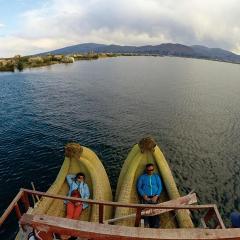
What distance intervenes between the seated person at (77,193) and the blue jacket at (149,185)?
10.2 feet

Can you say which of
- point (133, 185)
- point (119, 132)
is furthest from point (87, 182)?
point (119, 132)

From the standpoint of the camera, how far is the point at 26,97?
5453cm

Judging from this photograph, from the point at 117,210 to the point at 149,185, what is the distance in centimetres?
257

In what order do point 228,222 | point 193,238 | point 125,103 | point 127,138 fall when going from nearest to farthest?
point 193,238
point 228,222
point 127,138
point 125,103

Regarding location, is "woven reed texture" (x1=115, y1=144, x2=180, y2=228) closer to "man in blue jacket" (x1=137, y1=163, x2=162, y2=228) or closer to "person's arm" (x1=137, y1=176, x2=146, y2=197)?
"person's arm" (x1=137, y1=176, x2=146, y2=197)

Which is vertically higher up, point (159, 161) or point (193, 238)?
point (193, 238)

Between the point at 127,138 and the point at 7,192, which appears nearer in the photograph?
the point at 7,192

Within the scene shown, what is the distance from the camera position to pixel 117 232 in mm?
7227

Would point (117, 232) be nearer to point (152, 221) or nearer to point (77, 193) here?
point (152, 221)

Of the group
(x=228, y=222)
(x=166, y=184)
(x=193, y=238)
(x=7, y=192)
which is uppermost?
(x=193, y=238)

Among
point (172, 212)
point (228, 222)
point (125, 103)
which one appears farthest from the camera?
point (125, 103)

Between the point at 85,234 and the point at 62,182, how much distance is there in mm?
11589

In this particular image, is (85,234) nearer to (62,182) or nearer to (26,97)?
(62,182)

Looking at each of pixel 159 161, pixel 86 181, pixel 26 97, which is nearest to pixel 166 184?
pixel 159 161
